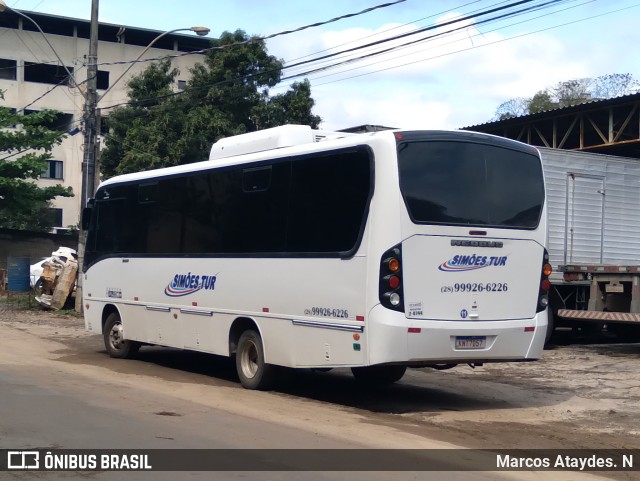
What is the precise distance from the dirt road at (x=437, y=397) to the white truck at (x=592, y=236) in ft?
3.23

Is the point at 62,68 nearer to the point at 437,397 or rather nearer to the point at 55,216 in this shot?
the point at 55,216

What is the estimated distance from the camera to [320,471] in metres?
7.52

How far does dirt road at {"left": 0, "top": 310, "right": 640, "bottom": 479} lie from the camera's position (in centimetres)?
955

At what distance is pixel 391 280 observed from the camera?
1005 centimetres

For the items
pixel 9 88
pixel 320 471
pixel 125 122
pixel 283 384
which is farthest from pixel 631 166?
pixel 9 88

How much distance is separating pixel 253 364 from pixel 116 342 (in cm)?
453

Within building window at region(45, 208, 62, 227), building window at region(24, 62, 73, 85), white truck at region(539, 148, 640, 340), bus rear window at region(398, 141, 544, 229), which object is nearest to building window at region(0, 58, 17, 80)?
building window at region(24, 62, 73, 85)

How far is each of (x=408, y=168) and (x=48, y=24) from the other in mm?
61281

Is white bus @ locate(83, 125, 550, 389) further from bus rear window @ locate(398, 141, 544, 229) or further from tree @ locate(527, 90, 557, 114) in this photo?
tree @ locate(527, 90, 557, 114)

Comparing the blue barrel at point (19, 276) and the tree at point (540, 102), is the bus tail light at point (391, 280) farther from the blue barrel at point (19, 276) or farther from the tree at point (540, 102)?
the tree at point (540, 102)

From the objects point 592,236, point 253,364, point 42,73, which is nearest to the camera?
point 253,364

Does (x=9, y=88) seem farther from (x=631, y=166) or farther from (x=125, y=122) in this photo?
(x=631, y=166)

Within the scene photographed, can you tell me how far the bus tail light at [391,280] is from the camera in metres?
10.0

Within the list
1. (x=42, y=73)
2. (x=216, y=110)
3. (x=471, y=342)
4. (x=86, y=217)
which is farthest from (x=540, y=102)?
(x=471, y=342)
